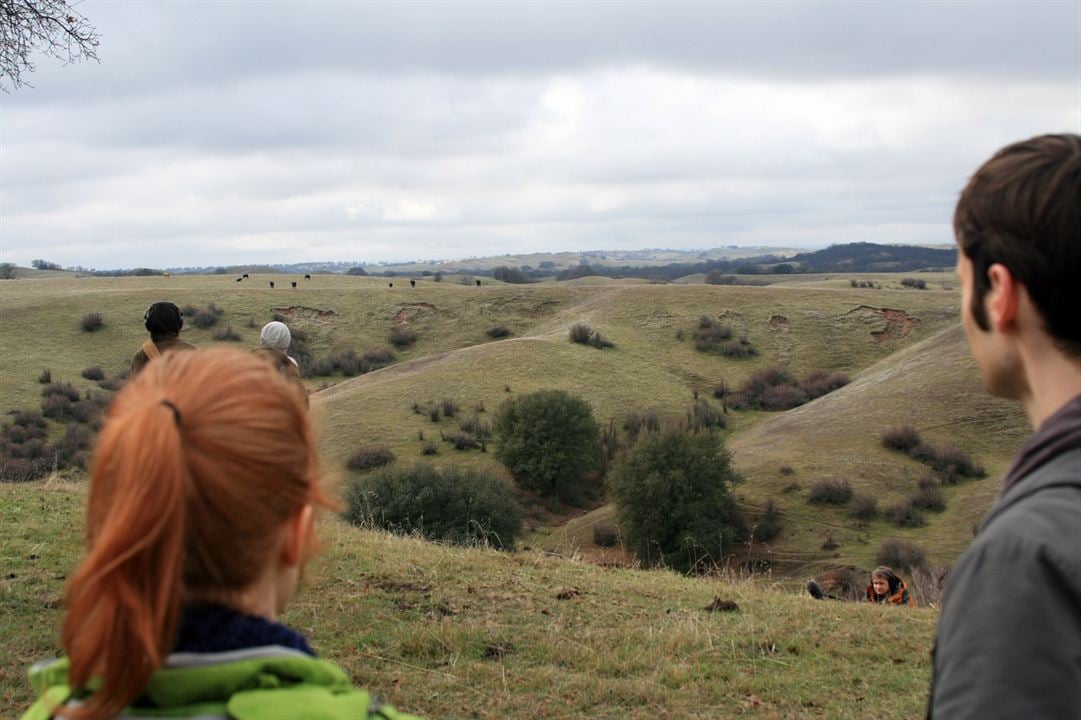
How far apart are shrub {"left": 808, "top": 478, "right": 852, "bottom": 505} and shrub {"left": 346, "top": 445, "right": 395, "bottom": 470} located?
48.7ft

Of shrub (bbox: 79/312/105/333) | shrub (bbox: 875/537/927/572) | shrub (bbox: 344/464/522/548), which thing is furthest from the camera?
shrub (bbox: 79/312/105/333)

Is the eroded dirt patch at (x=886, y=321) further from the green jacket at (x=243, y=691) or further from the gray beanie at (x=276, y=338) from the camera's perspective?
the green jacket at (x=243, y=691)

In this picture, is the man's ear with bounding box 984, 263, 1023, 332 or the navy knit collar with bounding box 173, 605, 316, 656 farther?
the man's ear with bounding box 984, 263, 1023, 332

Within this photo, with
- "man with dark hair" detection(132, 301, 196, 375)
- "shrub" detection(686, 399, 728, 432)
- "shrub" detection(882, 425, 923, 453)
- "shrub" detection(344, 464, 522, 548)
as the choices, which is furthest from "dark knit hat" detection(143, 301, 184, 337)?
"shrub" detection(686, 399, 728, 432)

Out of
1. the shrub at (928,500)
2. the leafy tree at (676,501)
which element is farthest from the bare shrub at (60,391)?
the shrub at (928,500)

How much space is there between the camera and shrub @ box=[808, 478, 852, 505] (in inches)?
1104

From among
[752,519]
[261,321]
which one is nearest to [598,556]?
[752,519]

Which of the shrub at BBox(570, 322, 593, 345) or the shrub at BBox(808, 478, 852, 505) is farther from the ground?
the shrub at BBox(570, 322, 593, 345)

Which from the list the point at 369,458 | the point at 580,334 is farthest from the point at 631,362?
the point at 369,458

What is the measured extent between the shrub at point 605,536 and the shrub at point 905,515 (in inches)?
309

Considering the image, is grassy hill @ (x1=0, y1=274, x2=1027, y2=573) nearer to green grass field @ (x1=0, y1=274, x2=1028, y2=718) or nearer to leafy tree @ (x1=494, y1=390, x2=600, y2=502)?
green grass field @ (x1=0, y1=274, x2=1028, y2=718)

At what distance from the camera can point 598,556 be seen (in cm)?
2616

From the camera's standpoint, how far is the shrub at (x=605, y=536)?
28.2 meters

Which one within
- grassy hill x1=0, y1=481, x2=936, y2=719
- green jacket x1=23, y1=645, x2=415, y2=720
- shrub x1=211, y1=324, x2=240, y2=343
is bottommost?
shrub x1=211, y1=324, x2=240, y2=343
